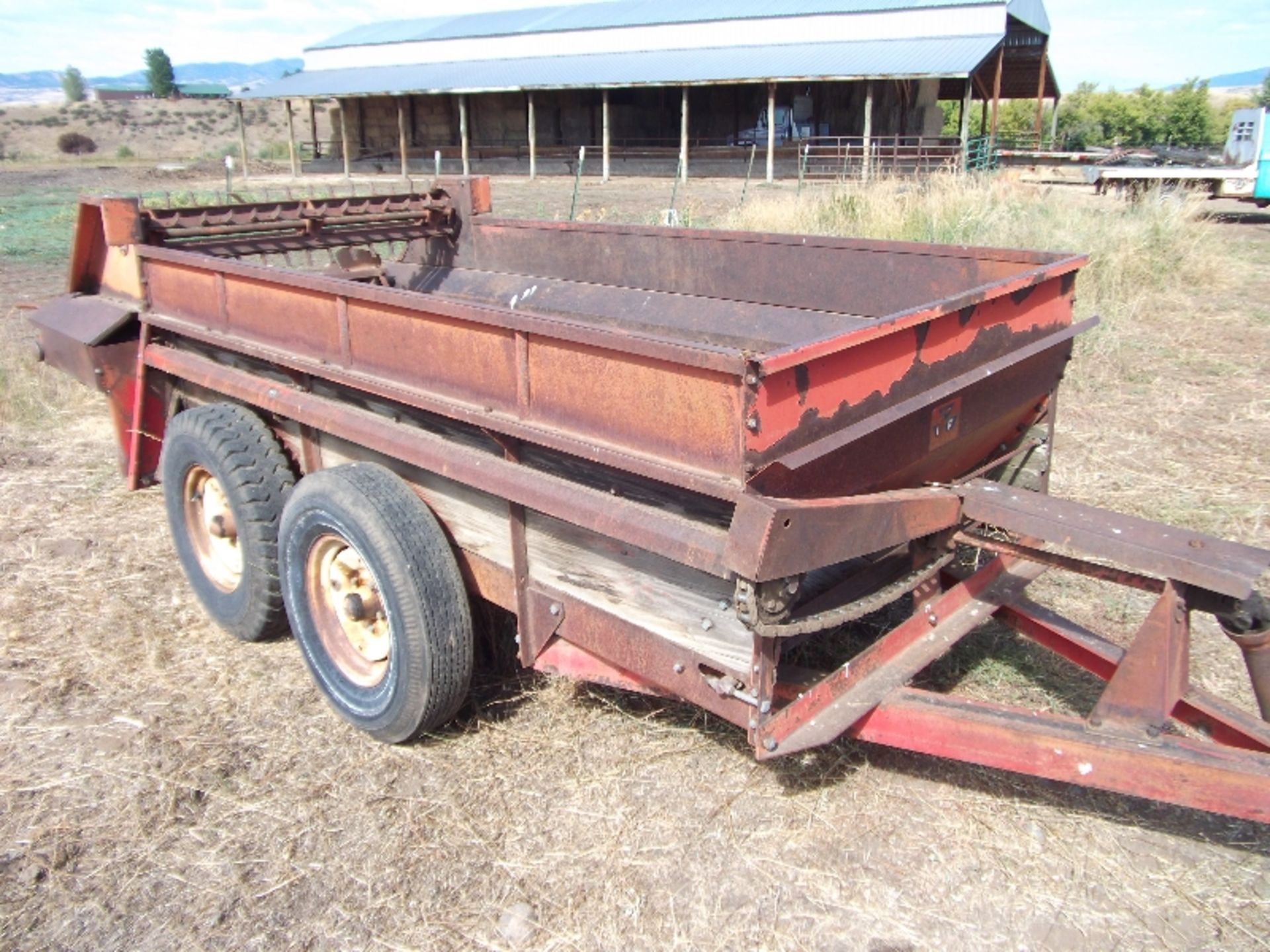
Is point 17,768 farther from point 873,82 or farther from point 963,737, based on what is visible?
point 873,82

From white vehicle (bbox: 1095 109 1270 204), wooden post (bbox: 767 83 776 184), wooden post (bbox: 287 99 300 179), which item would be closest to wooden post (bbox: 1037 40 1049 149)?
white vehicle (bbox: 1095 109 1270 204)

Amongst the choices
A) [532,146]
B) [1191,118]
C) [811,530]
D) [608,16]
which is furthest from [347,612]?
[1191,118]

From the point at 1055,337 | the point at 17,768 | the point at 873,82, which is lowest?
the point at 17,768

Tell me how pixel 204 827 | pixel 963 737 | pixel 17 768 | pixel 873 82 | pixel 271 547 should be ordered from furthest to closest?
pixel 873 82 < pixel 271 547 < pixel 17 768 < pixel 204 827 < pixel 963 737

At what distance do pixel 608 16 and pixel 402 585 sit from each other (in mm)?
29616

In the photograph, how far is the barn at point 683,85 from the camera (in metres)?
21.2

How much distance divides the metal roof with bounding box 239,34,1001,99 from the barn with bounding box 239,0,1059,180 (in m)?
0.07

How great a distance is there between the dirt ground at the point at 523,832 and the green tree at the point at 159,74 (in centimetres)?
10288

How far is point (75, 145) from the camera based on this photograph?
52.0 meters

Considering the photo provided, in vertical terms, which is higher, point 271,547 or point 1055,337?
point 1055,337

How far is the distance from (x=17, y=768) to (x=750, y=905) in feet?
7.21

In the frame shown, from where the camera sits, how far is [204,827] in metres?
2.61

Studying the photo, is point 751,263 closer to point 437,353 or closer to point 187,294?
point 437,353

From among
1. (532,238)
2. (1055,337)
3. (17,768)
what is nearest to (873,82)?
(532,238)
